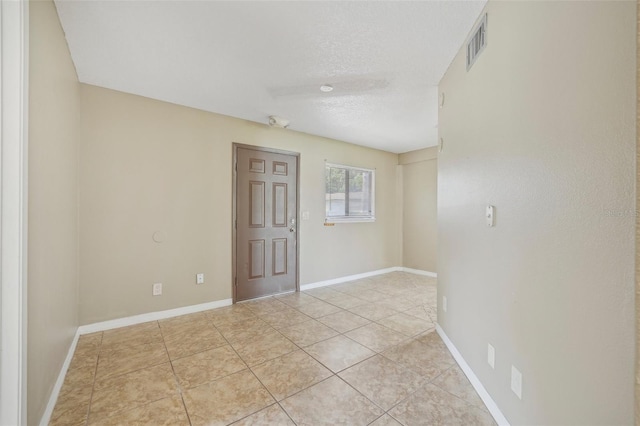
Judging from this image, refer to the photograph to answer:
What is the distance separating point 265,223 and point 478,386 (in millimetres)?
2902

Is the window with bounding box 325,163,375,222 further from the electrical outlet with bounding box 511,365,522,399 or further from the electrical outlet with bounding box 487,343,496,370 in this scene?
the electrical outlet with bounding box 511,365,522,399

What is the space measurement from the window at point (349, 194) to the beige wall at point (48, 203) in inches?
126

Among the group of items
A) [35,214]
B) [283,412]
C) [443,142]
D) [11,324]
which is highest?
[443,142]

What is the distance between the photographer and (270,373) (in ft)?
6.61

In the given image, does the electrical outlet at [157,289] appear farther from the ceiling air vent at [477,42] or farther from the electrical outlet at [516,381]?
the ceiling air vent at [477,42]

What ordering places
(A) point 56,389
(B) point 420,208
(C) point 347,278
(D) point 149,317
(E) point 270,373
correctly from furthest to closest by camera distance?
(B) point 420,208, (C) point 347,278, (D) point 149,317, (E) point 270,373, (A) point 56,389

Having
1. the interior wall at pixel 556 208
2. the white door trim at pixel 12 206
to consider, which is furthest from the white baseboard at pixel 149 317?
the interior wall at pixel 556 208

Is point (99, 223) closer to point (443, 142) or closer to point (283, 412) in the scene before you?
point (283, 412)

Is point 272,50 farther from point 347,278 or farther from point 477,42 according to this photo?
point 347,278

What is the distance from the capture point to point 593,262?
0.87m

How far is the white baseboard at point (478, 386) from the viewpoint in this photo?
1481 millimetres

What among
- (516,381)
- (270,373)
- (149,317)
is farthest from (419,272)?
(149,317)

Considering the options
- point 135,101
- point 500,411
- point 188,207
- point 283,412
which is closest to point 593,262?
point 500,411

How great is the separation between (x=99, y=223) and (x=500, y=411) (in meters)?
3.51
